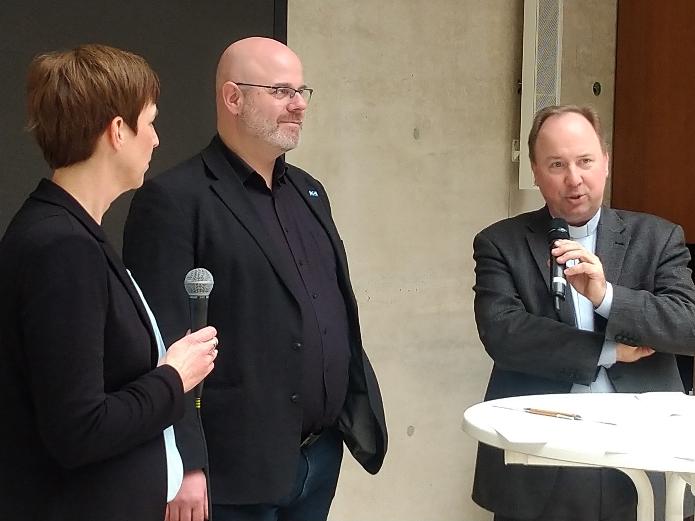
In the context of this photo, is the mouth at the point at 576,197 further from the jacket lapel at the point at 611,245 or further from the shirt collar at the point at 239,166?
the shirt collar at the point at 239,166

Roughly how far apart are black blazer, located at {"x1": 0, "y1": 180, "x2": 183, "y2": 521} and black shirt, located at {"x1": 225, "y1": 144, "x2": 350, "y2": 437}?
2.47 ft

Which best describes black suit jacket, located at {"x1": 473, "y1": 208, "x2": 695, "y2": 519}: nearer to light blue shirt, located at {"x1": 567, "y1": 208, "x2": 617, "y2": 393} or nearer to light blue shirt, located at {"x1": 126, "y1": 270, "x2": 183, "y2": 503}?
light blue shirt, located at {"x1": 567, "y1": 208, "x2": 617, "y2": 393}

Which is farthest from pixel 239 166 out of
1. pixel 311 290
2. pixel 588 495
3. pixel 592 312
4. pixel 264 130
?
pixel 588 495

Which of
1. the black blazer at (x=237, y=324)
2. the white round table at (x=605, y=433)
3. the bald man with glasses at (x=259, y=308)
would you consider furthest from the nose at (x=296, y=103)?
the white round table at (x=605, y=433)

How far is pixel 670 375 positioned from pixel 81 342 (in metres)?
1.77

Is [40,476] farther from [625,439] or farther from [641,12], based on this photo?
[641,12]

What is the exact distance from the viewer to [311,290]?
2.56 meters

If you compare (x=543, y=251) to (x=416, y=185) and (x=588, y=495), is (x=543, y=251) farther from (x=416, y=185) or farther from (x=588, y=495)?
(x=416, y=185)

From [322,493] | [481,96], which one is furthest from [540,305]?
[481,96]

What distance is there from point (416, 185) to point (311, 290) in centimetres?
216

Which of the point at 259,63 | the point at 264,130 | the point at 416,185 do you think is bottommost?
the point at 416,185

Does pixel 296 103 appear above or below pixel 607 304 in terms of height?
above

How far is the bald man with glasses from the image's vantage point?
2363 millimetres

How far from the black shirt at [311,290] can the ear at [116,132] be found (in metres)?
0.74
